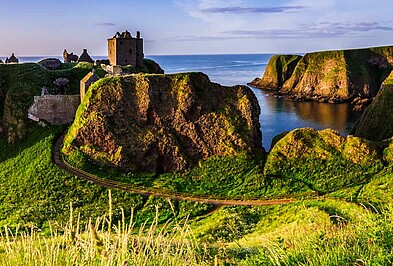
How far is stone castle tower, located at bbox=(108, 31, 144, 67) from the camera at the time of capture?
5703cm

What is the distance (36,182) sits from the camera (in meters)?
33.8

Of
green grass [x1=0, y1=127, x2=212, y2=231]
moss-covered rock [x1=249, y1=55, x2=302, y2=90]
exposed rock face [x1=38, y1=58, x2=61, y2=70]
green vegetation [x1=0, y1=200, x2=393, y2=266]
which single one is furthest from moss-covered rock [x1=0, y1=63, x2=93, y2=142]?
moss-covered rock [x1=249, y1=55, x2=302, y2=90]

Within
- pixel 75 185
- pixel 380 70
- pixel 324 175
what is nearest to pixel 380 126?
pixel 324 175

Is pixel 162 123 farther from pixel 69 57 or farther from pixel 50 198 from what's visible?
pixel 69 57

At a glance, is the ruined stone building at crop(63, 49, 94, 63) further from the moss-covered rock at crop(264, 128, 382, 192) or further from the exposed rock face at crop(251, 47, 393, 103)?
the exposed rock face at crop(251, 47, 393, 103)

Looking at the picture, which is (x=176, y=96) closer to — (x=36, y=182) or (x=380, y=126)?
(x=36, y=182)

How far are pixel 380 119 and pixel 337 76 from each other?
69457mm

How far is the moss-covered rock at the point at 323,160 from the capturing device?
3512cm

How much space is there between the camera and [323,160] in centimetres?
3638

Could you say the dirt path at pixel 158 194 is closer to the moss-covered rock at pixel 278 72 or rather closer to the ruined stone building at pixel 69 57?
the ruined stone building at pixel 69 57

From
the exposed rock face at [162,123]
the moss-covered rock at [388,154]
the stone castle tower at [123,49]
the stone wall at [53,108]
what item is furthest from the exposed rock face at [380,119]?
the stone wall at [53,108]

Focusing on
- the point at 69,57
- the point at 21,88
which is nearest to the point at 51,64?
the point at 69,57

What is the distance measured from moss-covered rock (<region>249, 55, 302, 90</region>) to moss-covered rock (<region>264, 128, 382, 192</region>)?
103 meters

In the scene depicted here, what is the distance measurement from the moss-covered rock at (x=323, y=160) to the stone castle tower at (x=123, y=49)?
2740 centimetres
